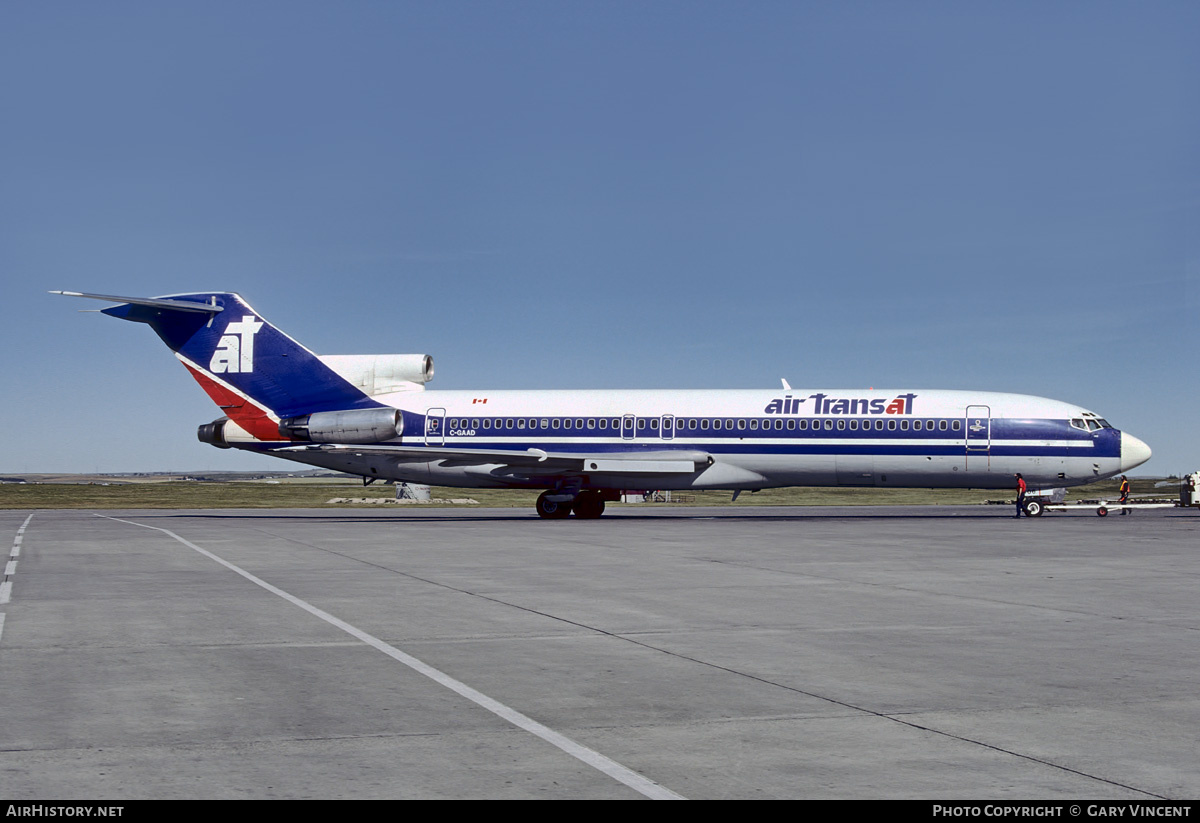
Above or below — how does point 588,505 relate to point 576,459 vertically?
below

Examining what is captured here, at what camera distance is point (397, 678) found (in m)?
8.73

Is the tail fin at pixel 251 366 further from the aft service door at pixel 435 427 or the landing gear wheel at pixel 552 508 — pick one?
the landing gear wheel at pixel 552 508

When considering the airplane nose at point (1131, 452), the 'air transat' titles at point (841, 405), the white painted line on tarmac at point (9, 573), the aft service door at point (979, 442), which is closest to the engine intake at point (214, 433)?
the white painted line on tarmac at point (9, 573)

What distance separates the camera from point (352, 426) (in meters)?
37.8

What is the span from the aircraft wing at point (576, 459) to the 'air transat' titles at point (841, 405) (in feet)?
9.50

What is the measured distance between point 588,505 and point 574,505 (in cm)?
58

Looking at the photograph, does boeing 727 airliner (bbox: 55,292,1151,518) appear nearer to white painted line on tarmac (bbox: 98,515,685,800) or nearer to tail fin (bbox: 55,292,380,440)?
tail fin (bbox: 55,292,380,440)

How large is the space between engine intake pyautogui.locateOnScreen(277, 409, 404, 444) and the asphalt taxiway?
1884 cm

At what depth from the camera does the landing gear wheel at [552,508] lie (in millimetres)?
37466

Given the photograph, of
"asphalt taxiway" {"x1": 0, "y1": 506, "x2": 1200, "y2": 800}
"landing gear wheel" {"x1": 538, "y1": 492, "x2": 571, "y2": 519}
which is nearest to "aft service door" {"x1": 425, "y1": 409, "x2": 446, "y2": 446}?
"landing gear wheel" {"x1": 538, "y1": 492, "x2": 571, "y2": 519}

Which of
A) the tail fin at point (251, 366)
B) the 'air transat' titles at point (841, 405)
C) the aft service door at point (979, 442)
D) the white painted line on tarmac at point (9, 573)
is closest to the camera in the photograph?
the white painted line on tarmac at point (9, 573)

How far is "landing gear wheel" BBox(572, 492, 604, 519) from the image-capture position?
38.0 m

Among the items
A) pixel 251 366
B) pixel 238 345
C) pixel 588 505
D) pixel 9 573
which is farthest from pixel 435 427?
pixel 9 573

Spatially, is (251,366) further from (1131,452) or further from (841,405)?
(1131,452)
